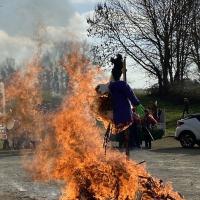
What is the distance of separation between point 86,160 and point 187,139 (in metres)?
15.5

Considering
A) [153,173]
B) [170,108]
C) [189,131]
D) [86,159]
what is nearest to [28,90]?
→ [86,159]

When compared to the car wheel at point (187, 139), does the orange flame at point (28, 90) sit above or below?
above

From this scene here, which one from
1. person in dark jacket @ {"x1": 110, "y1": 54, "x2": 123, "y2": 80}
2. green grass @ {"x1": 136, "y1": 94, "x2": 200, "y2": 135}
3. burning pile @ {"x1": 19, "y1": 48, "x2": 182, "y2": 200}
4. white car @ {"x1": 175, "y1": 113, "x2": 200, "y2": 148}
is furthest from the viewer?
green grass @ {"x1": 136, "y1": 94, "x2": 200, "y2": 135}

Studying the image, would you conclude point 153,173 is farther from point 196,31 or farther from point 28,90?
point 196,31

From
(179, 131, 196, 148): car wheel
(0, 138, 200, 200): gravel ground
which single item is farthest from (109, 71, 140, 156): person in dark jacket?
(179, 131, 196, 148): car wheel

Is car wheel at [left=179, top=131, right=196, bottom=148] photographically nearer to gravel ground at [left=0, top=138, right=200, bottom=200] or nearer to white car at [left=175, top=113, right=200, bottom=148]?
white car at [left=175, top=113, right=200, bottom=148]

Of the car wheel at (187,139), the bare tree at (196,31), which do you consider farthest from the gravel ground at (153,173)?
the bare tree at (196,31)

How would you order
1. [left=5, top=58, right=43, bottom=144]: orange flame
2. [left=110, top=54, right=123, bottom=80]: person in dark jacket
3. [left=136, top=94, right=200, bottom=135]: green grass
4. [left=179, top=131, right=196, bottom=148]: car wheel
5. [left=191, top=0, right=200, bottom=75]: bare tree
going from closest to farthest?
1. [left=110, top=54, right=123, bottom=80]: person in dark jacket
2. [left=5, top=58, right=43, bottom=144]: orange flame
3. [left=179, top=131, right=196, bottom=148]: car wheel
4. [left=136, top=94, right=200, bottom=135]: green grass
5. [left=191, top=0, right=200, bottom=75]: bare tree

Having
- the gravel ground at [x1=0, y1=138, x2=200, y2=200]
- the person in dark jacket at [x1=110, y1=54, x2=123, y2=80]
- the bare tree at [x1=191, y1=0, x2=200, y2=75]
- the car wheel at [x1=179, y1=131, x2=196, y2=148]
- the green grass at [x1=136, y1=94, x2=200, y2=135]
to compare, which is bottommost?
the gravel ground at [x1=0, y1=138, x2=200, y2=200]

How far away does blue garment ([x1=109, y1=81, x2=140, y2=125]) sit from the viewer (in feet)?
27.1

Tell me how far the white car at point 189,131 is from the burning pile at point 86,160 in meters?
14.5

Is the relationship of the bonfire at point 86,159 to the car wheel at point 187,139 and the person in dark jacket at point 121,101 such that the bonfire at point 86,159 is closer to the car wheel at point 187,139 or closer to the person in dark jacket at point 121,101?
the person in dark jacket at point 121,101

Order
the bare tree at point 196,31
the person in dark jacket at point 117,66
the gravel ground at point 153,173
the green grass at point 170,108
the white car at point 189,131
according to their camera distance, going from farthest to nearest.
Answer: the bare tree at point 196,31, the green grass at point 170,108, the white car at point 189,131, the gravel ground at point 153,173, the person in dark jacket at point 117,66

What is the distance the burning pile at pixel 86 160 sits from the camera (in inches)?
305
